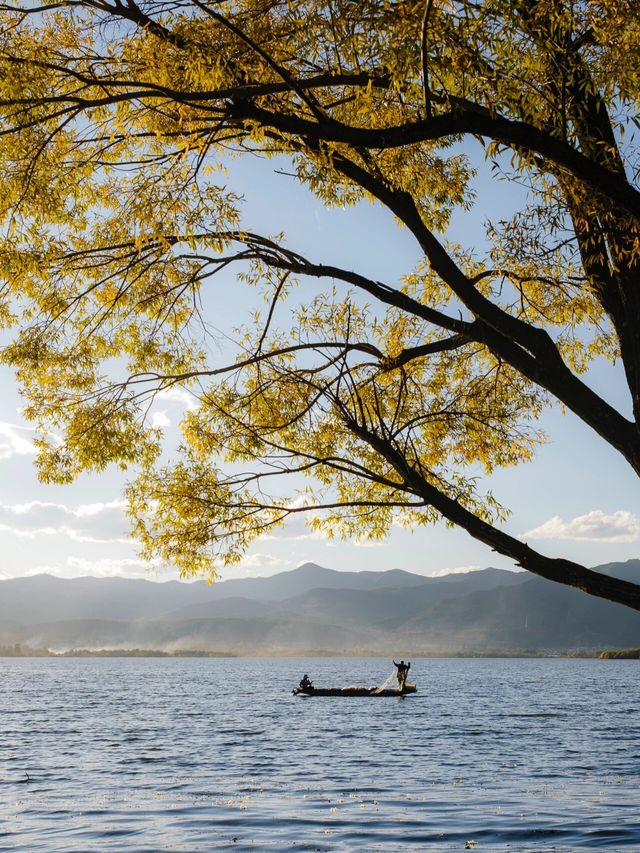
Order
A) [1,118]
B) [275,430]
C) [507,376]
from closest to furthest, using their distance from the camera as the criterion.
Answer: [1,118] < [275,430] < [507,376]

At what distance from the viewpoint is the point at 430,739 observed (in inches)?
2028

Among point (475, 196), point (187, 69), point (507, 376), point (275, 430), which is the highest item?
point (475, 196)

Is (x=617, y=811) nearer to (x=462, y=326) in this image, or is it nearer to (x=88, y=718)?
(x=462, y=326)

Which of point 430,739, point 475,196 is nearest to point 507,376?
point 475,196

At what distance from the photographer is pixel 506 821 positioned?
2111 centimetres

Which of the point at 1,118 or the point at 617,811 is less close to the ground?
A: the point at 1,118

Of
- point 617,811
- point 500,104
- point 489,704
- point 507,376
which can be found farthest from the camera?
point 489,704

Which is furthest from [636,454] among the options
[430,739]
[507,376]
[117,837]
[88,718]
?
[88,718]

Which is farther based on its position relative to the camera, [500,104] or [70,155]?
[70,155]

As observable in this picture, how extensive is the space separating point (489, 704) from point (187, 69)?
94931mm

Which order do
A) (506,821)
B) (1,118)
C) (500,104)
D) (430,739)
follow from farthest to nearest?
(430,739), (506,821), (1,118), (500,104)

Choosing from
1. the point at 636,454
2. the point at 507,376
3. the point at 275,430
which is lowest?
the point at 636,454

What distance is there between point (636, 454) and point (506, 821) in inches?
580

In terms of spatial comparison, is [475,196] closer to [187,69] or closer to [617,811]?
[187,69]
